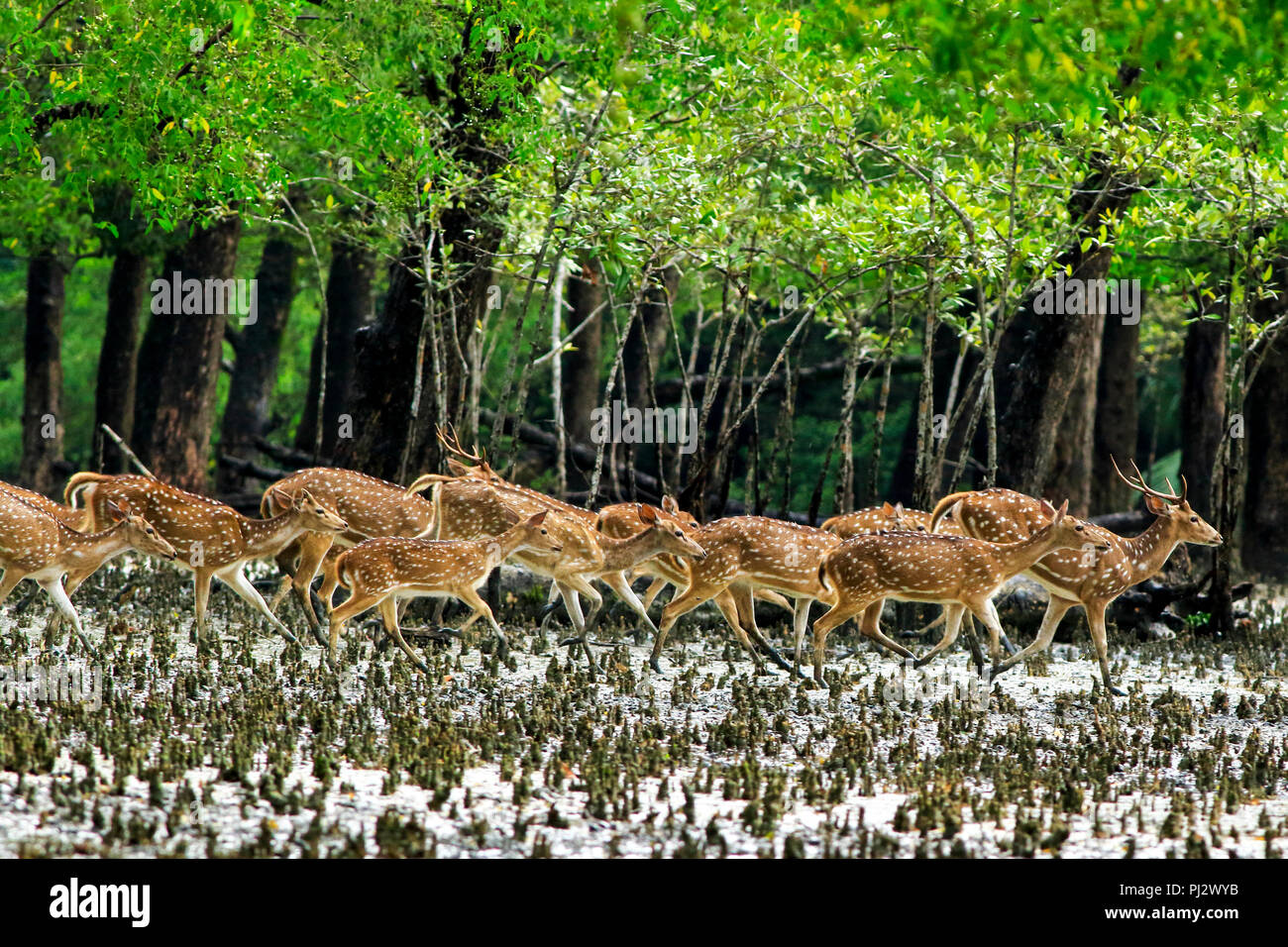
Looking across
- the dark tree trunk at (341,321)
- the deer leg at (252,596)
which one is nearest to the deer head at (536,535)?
the deer leg at (252,596)

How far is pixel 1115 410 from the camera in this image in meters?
20.1

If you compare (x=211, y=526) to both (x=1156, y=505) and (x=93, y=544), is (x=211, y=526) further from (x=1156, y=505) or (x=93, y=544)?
(x=1156, y=505)

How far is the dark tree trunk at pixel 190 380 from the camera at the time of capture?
19031 mm

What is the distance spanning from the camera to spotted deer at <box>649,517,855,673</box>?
10.0 metres

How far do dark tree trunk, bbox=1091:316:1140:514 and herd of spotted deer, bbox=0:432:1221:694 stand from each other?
8.94 metres

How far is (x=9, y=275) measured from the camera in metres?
29.3

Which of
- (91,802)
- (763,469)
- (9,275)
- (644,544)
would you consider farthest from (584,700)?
(9,275)

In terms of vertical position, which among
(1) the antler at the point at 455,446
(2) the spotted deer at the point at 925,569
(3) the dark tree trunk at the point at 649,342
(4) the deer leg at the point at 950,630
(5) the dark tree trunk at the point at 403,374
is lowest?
(4) the deer leg at the point at 950,630

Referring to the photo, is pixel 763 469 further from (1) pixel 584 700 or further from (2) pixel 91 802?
(2) pixel 91 802

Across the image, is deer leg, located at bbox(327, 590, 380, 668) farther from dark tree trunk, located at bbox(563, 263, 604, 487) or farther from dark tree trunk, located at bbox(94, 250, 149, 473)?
dark tree trunk, located at bbox(94, 250, 149, 473)

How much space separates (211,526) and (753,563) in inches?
152

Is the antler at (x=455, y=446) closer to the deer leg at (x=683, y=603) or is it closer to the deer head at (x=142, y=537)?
the deer leg at (x=683, y=603)

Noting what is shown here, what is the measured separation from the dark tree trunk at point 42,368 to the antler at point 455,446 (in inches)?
393
